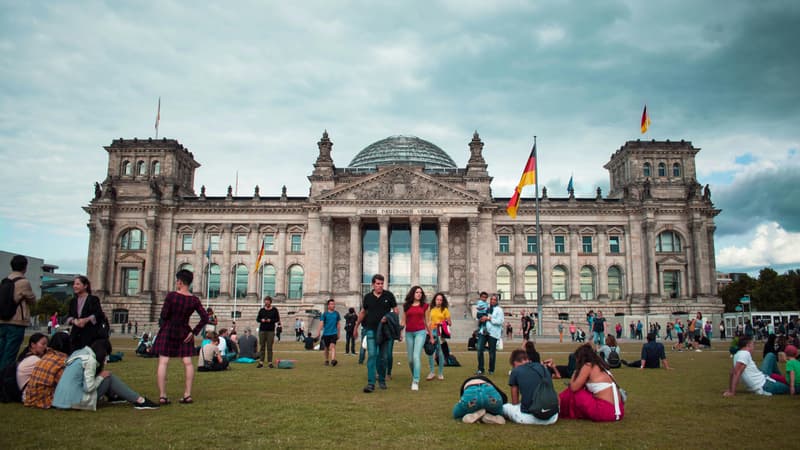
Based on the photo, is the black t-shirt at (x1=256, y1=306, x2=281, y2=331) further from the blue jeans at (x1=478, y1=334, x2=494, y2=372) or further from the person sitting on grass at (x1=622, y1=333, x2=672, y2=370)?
the person sitting on grass at (x1=622, y1=333, x2=672, y2=370)

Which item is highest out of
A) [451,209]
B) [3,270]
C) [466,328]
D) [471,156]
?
[471,156]

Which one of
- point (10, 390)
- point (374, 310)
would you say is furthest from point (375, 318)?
point (10, 390)

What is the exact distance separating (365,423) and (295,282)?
61.1 meters

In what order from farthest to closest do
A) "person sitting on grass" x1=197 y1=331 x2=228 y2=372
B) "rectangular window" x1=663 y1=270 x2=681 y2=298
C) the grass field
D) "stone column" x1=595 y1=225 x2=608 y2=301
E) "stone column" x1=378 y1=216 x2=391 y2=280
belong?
"rectangular window" x1=663 y1=270 x2=681 y2=298 → "stone column" x1=595 y1=225 x2=608 y2=301 → "stone column" x1=378 y1=216 x2=391 y2=280 → "person sitting on grass" x1=197 y1=331 x2=228 y2=372 → the grass field

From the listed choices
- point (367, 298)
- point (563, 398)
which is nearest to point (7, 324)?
point (367, 298)

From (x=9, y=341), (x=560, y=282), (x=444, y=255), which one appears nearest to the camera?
(x=9, y=341)

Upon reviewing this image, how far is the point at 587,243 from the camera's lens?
7069cm

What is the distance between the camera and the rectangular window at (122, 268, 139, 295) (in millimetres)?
69438

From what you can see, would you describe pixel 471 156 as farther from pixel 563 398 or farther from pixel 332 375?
pixel 563 398

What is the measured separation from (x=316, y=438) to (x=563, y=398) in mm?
4619

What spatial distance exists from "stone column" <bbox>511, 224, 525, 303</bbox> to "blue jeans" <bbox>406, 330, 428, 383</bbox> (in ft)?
178

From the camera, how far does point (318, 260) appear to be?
222 ft

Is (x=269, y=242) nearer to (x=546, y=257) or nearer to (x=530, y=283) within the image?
(x=530, y=283)

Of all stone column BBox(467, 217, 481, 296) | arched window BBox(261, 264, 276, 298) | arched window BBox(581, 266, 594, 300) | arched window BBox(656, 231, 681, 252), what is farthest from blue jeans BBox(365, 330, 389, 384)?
arched window BBox(656, 231, 681, 252)
